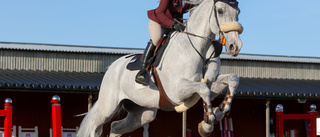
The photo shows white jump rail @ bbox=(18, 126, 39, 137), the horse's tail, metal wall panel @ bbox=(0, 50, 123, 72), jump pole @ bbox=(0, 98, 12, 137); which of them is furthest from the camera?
metal wall panel @ bbox=(0, 50, 123, 72)

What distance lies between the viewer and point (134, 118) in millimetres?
8453

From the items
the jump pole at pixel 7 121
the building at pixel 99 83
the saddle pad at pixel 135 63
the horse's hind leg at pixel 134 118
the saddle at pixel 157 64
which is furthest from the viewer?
the building at pixel 99 83

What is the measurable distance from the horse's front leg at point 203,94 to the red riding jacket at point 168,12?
0.97 m

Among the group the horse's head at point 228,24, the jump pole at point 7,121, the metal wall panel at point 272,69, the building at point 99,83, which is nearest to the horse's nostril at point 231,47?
the horse's head at point 228,24

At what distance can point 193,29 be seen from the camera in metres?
7.20

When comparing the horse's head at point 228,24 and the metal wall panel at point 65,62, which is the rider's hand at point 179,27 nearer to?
the horse's head at point 228,24

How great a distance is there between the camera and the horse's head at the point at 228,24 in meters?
6.61

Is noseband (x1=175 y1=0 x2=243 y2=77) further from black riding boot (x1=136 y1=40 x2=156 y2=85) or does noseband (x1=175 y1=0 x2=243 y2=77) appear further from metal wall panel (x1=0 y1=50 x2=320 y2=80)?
metal wall panel (x1=0 y1=50 x2=320 y2=80)

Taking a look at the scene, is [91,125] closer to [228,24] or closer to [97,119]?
[97,119]

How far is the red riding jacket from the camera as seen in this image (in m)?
7.52

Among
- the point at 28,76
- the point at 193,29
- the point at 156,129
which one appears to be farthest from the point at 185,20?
the point at 156,129

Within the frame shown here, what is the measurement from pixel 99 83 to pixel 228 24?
12.2 m

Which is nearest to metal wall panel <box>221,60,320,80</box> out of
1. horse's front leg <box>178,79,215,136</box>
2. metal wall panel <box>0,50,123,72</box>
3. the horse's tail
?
metal wall panel <box>0,50,123,72</box>

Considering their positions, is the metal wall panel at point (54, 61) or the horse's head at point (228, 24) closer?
the horse's head at point (228, 24)
